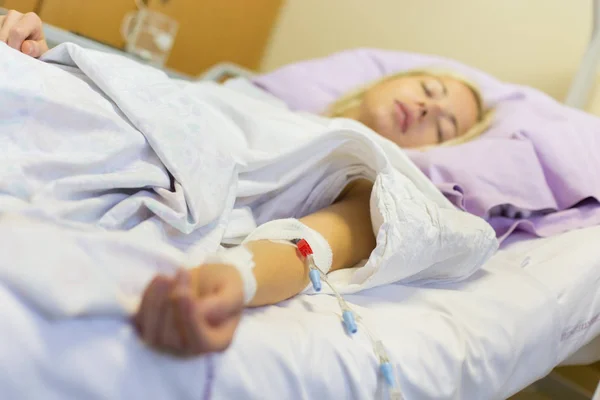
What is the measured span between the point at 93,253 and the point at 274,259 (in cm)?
21

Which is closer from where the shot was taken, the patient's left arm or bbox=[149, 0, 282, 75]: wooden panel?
the patient's left arm

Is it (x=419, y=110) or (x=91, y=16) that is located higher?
(x=419, y=110)

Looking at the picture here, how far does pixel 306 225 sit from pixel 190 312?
1.17ft

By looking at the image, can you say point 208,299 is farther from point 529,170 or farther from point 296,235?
Answer: point 529,170

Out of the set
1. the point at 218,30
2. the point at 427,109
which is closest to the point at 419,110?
the point at 427,109

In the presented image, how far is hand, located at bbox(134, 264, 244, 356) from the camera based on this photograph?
0.35 metres

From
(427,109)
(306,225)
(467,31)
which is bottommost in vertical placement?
(306,225)

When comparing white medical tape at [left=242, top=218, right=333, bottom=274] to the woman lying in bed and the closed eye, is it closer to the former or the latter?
the woman lying in bed

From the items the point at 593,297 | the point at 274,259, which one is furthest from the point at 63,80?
the point at 593,297

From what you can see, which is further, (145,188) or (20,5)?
(20,5)

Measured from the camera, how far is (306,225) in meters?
0.69

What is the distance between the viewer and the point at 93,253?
38cm

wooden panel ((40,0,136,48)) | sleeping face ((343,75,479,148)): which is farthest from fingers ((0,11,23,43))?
wooden panel ((40,0,136,48))

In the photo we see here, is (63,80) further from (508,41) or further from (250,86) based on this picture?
(508,41)
